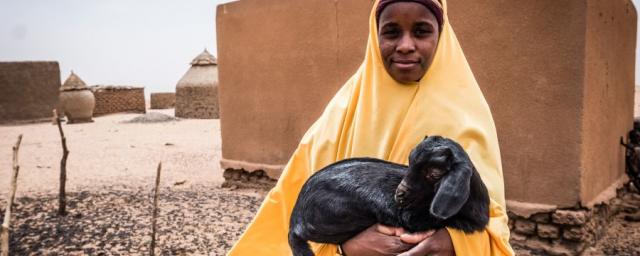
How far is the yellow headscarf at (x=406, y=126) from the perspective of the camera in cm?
124

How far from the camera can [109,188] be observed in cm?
683

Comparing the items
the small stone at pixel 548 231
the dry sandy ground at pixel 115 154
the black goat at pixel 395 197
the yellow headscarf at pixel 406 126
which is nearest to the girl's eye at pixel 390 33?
the yellow headscarf at pixel 406 126

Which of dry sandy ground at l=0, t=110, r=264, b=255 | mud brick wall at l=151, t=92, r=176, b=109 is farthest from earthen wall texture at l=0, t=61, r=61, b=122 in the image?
mud brick wall at l=151, t=92, r=176, b=109

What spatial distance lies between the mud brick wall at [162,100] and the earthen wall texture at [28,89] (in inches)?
480

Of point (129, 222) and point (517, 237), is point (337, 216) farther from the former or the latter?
point (129, 222)

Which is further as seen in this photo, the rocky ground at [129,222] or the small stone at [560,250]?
the rocky ground at [129,222]

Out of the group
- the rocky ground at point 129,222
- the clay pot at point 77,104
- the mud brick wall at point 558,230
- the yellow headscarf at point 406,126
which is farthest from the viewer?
the clay pot at point 77,104

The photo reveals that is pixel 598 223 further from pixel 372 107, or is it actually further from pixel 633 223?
pixel 372 107

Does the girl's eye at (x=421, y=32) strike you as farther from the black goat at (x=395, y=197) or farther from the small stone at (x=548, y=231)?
the small stone at (x=548, y=231)

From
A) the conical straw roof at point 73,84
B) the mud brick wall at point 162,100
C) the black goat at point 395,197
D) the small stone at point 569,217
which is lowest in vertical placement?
the mud brick wall at point 162,100

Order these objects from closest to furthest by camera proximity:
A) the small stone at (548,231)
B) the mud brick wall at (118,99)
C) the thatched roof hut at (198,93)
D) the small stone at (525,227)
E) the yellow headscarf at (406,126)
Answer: the yellow headscarf at (406,126) < the small stone at (548,231) < the small stone at (525,227) < the thatched roof hut at (198,93) < the mud brick wall at (118,99)

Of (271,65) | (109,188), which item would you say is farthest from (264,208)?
(109,188)

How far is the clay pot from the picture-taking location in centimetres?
1827

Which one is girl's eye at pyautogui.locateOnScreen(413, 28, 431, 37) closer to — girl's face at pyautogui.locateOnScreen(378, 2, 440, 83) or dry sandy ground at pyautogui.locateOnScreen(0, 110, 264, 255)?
girl's face at pyautogui.locateOnScreen(378, 2, 440, 83)
